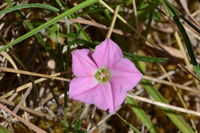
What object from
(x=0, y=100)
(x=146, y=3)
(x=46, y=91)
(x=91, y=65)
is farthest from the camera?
(x=46, y=91)

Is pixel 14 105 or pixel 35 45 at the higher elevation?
pixel 35 45

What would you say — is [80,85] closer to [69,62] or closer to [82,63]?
[82,63]

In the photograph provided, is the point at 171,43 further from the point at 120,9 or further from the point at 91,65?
the point at 91,65

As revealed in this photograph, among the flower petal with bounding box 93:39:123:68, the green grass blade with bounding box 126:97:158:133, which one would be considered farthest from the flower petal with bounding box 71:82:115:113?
the green grass blade with bounding box 126:97:158:133

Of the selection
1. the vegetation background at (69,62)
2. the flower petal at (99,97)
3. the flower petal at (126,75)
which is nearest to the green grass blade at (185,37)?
the vegetation background at (69,62)

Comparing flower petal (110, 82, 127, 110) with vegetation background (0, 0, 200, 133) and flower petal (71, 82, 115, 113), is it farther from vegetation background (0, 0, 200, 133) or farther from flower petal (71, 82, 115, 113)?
vegetation background (0, 0, 200, 133)

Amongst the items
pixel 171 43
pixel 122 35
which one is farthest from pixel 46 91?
pixel 171 43

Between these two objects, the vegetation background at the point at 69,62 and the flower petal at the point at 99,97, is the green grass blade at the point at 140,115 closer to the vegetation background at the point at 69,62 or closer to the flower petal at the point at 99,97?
the vegetation background at the point at 69,62
